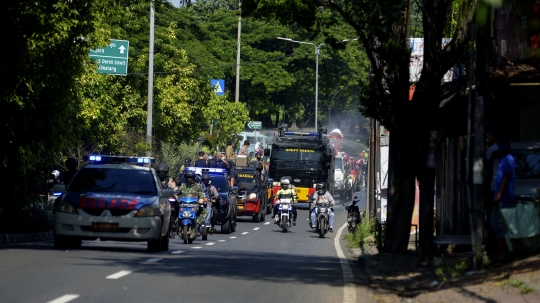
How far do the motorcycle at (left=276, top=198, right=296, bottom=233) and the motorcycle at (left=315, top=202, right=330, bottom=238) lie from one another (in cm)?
118

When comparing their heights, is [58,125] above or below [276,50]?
below

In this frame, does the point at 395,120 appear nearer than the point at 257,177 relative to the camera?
Yes

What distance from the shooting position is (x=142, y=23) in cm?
5109

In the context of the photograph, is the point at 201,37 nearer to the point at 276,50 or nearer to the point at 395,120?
the point at 276,50

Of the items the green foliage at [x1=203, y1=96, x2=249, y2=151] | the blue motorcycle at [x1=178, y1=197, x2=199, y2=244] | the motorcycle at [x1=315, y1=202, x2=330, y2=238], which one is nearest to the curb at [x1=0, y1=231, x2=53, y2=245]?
the blue motorcycle at [x1=178, y1=197, x2=199, y2=244]

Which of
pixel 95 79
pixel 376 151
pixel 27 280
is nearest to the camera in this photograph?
pixel 27 280

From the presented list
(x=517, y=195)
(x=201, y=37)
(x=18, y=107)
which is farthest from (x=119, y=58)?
(x=201, y=37)

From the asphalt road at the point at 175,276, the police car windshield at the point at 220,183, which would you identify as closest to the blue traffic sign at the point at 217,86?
the police car windshield at the point at 220,183

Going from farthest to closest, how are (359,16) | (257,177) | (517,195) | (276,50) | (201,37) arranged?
(276,50), (201,37), (257,177), (359,16), (517,195)

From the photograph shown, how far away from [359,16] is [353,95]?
67023 mm

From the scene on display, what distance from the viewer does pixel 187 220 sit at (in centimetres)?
2250

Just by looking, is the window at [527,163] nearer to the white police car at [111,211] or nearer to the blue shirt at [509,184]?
the blue shirt at [509,184]

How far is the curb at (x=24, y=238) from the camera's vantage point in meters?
20.3

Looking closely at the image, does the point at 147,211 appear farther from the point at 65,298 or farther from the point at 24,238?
the point at 65,298
